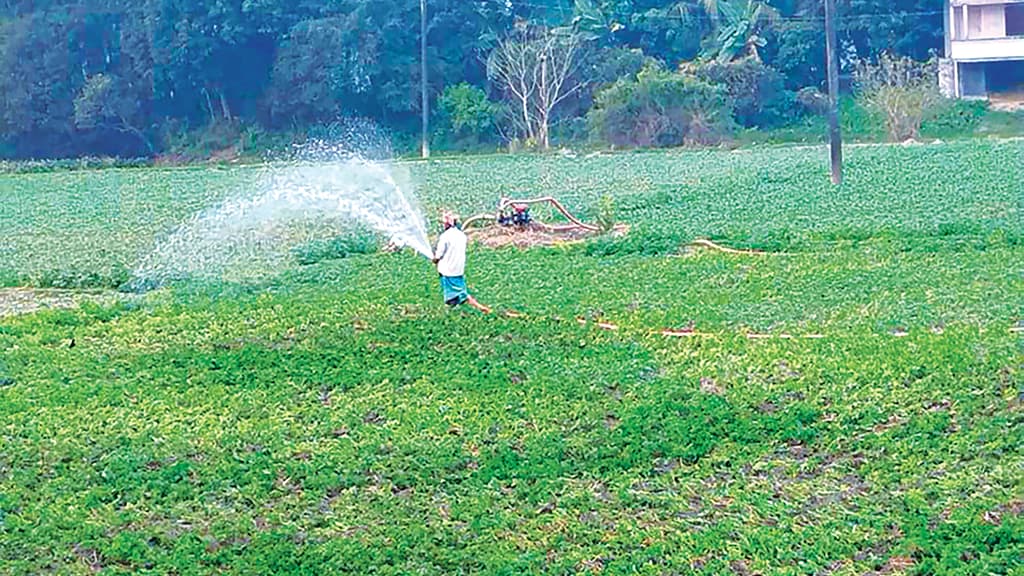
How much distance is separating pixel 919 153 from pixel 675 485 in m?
31.6

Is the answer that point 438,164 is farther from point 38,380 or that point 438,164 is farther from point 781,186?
point 38,380

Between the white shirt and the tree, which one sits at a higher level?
the white shirt

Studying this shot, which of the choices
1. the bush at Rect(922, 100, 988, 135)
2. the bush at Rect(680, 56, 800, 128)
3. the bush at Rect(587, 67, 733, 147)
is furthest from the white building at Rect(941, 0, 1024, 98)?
the bush at Rect(587, 67, 733, 147)

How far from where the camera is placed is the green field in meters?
9.52

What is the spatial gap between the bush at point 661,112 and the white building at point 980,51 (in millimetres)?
9701

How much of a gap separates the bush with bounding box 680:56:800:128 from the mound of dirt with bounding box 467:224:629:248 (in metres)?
33.0

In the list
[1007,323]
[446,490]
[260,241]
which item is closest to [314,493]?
[446,490]

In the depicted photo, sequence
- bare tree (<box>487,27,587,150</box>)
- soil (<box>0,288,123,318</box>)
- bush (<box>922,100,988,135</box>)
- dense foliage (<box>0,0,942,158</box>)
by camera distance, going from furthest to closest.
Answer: dense foliage (<box>0,0,942,158</box>) → bare tree (<box>487,27,587,150</box>) → bush (<box>922,100,988,135</box>) → soil (<box>0,288,123,318</box>)

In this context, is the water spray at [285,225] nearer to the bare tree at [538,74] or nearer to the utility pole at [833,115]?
the utility pole at [833,115]

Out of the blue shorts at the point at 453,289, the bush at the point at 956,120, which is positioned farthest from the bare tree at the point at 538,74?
the blue shorts at the point at 453,289

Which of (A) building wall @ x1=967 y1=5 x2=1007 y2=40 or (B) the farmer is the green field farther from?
(A) building wall @ x1=967 y1=5 x2=1007 y2=40

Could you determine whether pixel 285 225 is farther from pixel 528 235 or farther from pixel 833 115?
pixel 833 115

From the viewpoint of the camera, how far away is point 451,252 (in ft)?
55.3

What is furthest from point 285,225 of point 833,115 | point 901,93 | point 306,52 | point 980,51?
point 980,51
